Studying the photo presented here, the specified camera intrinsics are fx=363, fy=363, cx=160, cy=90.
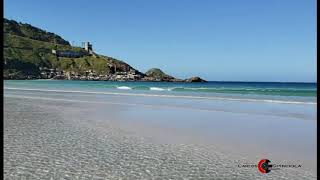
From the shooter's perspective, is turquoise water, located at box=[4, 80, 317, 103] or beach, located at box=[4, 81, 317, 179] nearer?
beach, located at box=[4, 81, 317, 179]

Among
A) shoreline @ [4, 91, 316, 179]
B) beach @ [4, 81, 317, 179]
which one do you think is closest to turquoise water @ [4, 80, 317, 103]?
beach @ [4, 81, 317, 179]

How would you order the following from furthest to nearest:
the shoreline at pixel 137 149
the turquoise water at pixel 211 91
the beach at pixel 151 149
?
1. the turquoise water at pixel 211 91
2. the shoreline at pixel 137 149
3. the beach at pixel 151 149

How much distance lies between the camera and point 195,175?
700cm

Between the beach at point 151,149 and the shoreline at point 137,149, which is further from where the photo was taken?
the shoreline at point 137,149

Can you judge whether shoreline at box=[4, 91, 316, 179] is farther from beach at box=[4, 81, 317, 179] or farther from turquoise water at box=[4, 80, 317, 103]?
turquoise water at box=[4, 80, 317, 103]

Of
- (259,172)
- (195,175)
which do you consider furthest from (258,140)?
(195,175)

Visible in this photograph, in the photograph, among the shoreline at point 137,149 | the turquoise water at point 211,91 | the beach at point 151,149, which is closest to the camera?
the beach at point 151,149

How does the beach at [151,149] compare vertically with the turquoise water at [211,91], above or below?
above

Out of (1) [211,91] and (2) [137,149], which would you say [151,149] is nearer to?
(2) [137,149]

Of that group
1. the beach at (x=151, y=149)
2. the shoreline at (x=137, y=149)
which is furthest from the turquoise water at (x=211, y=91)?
the shoreline at (x=137, y=149)

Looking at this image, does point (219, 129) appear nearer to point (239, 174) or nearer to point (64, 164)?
point (239, 174)

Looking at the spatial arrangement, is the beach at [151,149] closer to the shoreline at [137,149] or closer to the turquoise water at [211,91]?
the shoreline at [137,149]

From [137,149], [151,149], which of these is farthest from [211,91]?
[137,149]

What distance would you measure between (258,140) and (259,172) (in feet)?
13.0
